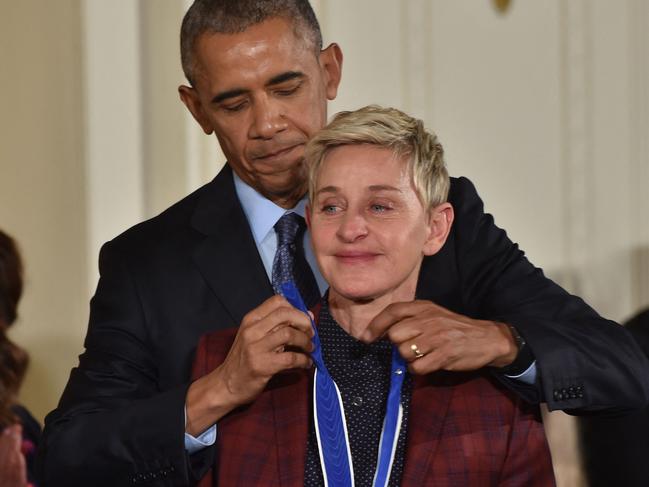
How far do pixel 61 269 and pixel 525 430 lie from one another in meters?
1.89

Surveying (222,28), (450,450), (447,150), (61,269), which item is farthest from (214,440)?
(447,150)

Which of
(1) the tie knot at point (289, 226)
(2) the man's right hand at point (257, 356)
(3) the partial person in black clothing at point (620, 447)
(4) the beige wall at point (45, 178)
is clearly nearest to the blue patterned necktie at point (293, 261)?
(1) the tie knot at point (289, 226)

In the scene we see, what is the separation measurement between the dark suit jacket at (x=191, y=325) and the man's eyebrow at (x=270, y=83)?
175mm

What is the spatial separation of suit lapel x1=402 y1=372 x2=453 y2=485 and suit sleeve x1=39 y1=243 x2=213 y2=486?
0.33 m

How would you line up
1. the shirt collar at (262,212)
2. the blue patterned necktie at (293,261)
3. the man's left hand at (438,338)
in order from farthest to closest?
the shirt collar at (262,212), the blue patterned necktie at (293,261), the man's left hand at (438,338)

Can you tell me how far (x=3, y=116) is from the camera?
3820 mm

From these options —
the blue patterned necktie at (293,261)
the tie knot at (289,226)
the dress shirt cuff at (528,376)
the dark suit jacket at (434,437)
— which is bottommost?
the dark suit jacket at (434,437)

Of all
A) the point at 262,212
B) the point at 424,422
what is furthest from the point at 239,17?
the point at 424,422

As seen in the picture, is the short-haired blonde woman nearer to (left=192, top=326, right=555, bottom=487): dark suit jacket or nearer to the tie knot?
(left=192, top=326, right=555, bottom=487): dark suit jacket

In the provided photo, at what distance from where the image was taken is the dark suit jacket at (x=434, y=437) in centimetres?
212

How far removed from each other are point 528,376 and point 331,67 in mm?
847

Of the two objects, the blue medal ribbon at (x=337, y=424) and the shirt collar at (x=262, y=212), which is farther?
the shirt collar at (x=262, y=212)

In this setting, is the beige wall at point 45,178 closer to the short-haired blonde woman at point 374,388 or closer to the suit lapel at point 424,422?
the short-haired blonde woman at point 374,388

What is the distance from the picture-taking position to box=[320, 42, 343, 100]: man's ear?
275 centimetres
